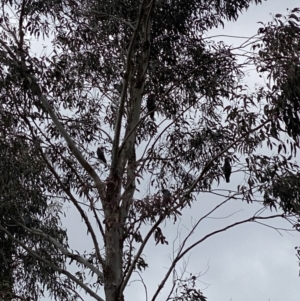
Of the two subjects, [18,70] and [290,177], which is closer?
[18,70]

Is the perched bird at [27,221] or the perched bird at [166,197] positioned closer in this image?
the perched bird at [166,197]

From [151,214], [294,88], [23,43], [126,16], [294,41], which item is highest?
[126,16]

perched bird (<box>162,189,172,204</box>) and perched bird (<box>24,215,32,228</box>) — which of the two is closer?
perched bird (<box>162,189,172,204</box>)

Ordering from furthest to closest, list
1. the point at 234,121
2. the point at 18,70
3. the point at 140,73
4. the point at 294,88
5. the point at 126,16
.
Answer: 1. the point at 126,16
2. the point at 140,73
3. the point at 234,121
4. the point at 18,70
5. the point at 294,88

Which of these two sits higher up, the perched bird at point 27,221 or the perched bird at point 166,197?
the perched bird at point 27,221

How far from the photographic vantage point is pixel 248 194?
6.26 m

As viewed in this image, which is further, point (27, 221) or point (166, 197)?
point (27, 221)

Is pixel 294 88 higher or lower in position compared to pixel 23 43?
lower

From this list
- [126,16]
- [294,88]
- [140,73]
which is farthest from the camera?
[126,16]

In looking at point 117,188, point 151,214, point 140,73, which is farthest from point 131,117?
point 151,214

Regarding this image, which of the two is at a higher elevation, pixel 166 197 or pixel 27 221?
pixel 27 221

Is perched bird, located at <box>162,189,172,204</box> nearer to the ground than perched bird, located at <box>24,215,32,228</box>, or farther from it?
nearer to the ground

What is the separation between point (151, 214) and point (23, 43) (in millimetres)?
2096

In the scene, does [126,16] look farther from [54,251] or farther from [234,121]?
[54,251]
